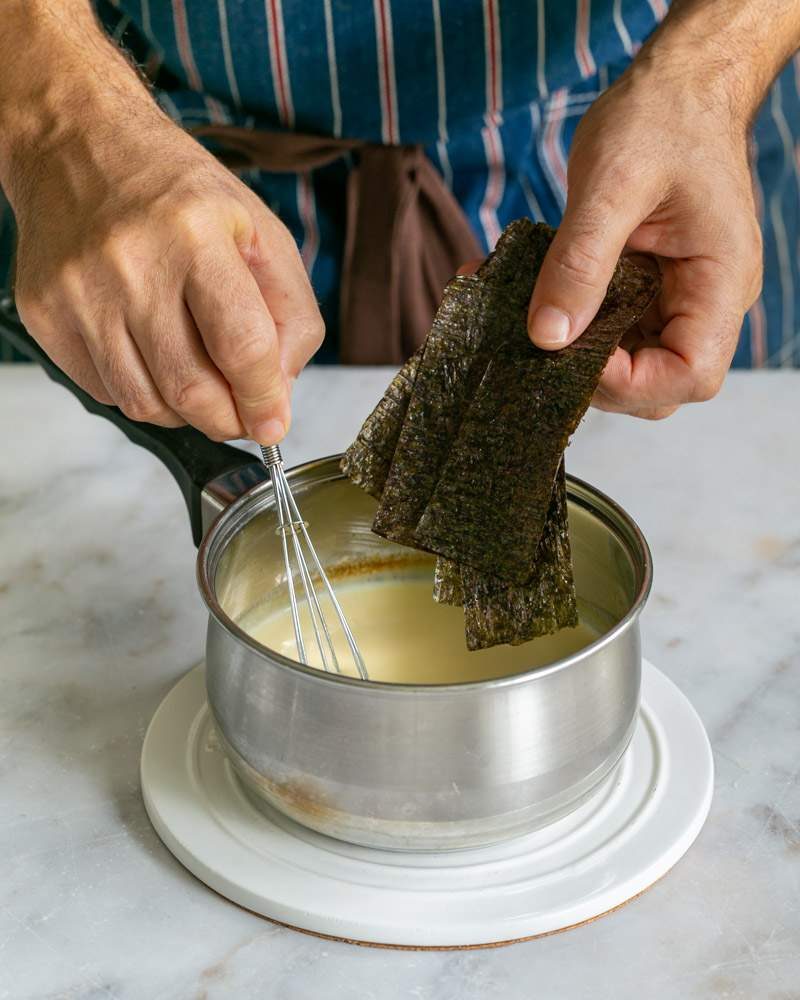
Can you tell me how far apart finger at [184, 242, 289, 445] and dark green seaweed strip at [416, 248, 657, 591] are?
120 mm

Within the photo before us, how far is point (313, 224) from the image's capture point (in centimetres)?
119

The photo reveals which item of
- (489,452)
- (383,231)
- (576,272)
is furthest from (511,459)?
(383,231)

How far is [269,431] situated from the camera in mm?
679

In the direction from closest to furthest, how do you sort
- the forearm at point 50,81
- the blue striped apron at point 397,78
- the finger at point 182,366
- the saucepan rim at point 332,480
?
the saucepan rim at point 332,480
the finger at point 182,366
the forearm at point 50,81
the blue striped apron at point 397,78

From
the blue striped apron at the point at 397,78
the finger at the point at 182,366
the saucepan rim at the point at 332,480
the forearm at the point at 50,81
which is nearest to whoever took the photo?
the saucepan rim at the point at 332,480

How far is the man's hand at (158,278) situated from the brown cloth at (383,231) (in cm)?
39

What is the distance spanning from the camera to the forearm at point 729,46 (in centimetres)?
83

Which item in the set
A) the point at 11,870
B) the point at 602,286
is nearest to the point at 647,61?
the point at 602,286

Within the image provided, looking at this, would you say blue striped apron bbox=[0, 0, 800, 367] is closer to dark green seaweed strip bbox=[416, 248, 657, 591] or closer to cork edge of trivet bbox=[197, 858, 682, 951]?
dark green seaweed strip bbox=[416, 248, 657, 591]

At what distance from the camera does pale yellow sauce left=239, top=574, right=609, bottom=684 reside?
75 centimetres

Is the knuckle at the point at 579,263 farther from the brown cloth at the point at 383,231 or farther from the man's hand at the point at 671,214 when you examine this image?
the brown cloth at the point at 383,231

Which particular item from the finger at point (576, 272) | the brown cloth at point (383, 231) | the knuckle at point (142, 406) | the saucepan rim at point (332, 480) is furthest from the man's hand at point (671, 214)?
the brown cloth at point (383, 231)

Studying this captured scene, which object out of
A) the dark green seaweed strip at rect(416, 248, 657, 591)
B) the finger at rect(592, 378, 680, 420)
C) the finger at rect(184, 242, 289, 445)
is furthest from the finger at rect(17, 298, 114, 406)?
the finger at rect(592, 378, 680, 420)

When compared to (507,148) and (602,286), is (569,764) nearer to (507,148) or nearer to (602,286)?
(602,286)
